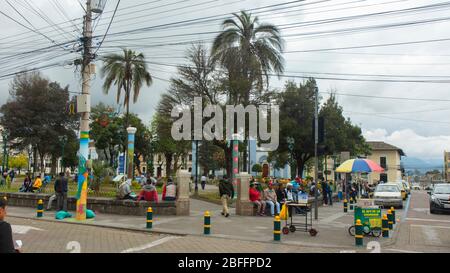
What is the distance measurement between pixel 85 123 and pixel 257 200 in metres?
8.02

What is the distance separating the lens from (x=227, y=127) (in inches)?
1079

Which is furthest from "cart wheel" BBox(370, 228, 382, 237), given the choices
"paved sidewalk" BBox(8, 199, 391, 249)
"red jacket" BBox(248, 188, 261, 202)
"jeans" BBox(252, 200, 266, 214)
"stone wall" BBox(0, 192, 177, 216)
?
"stone wall" BBox(0, 192, 177, 216)

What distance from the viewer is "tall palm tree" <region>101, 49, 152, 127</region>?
34281mm

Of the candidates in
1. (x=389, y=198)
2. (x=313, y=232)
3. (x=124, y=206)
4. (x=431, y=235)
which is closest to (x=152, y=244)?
(x=313, y=232)

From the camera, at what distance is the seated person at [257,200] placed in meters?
18.2

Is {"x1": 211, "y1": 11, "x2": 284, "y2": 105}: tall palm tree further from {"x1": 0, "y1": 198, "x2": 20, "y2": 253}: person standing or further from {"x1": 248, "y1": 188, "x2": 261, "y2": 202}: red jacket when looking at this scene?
{"x1": 0, "y1": 198, "x2": 20, "y2": 253}: person standing

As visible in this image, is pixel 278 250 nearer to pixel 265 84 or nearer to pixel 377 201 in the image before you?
pixel 377 201

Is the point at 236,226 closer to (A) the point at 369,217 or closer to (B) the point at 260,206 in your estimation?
(B) the point at 260,206

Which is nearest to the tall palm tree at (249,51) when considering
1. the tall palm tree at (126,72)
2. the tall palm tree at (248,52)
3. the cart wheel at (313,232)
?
the tall palm tree at (248,52)

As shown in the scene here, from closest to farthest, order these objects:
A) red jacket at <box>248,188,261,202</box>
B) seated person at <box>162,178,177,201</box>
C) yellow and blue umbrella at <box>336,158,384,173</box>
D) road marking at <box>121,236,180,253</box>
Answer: road marking at <box>121,236,180,253</box>, yellow and blue umbrella at <box>336,158,384,173</box>, seated person at <box>162,178,177,201</box>, red jacket at <box>248,188,261,202</box>

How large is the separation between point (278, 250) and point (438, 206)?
47.2ft

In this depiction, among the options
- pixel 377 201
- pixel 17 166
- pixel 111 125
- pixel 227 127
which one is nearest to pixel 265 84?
pixel 227 127
